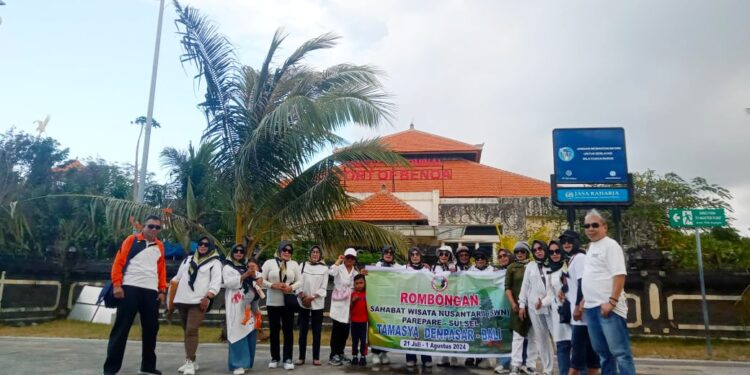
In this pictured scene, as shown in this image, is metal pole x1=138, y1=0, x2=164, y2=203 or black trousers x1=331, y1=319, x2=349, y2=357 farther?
metal pole x1=138, y1=0, x2=164, y2=203

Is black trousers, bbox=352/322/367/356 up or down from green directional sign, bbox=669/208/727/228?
down

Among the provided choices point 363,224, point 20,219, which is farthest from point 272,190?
point 20,219

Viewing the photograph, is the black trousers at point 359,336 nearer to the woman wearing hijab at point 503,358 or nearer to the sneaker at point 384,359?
the sneaker at point 384,359

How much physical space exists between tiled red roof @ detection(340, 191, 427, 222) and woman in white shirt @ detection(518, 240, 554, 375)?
11.5 metres

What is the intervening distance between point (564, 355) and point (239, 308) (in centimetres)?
388

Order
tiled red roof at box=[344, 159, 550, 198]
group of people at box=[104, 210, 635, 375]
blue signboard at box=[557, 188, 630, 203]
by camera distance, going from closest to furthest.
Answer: group of people at box=[104, 210, 635, 375], blue signboard at box=[557, 188, 630, 203], tiled red roof at box=[344, 159, 550, 198]

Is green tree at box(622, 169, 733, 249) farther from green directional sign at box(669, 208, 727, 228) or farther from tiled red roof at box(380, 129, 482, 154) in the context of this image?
tiled red roof at box(380, 129, 482, 154)

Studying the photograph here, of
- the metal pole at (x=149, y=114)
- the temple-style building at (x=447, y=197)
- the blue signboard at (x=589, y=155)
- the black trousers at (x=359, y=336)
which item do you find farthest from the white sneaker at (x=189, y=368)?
the temple-style building at (x=447, y=197)

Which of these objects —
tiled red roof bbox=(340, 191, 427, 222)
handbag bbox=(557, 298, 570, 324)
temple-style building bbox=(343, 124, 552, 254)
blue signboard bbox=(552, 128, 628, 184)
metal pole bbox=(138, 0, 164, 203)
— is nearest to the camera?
handbag bbox=(557, 298, 570, 324)

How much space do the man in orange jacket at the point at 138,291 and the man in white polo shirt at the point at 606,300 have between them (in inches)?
184

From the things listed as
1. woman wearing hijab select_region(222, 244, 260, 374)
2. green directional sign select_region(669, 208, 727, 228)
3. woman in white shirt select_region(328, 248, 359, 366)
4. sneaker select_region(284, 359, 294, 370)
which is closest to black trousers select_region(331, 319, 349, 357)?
woman in white shirt select_region(328, 248, 359, 366)

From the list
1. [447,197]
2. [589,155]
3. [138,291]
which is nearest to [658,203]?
[589,155]

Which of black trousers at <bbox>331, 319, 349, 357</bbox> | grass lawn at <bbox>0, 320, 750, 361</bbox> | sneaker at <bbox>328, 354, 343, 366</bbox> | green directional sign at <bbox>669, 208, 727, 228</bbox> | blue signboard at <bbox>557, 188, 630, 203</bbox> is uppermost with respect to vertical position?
blue signboard at <bbox>557, 188, 630, 203</bbox>

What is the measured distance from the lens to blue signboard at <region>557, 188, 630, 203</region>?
11.1m
